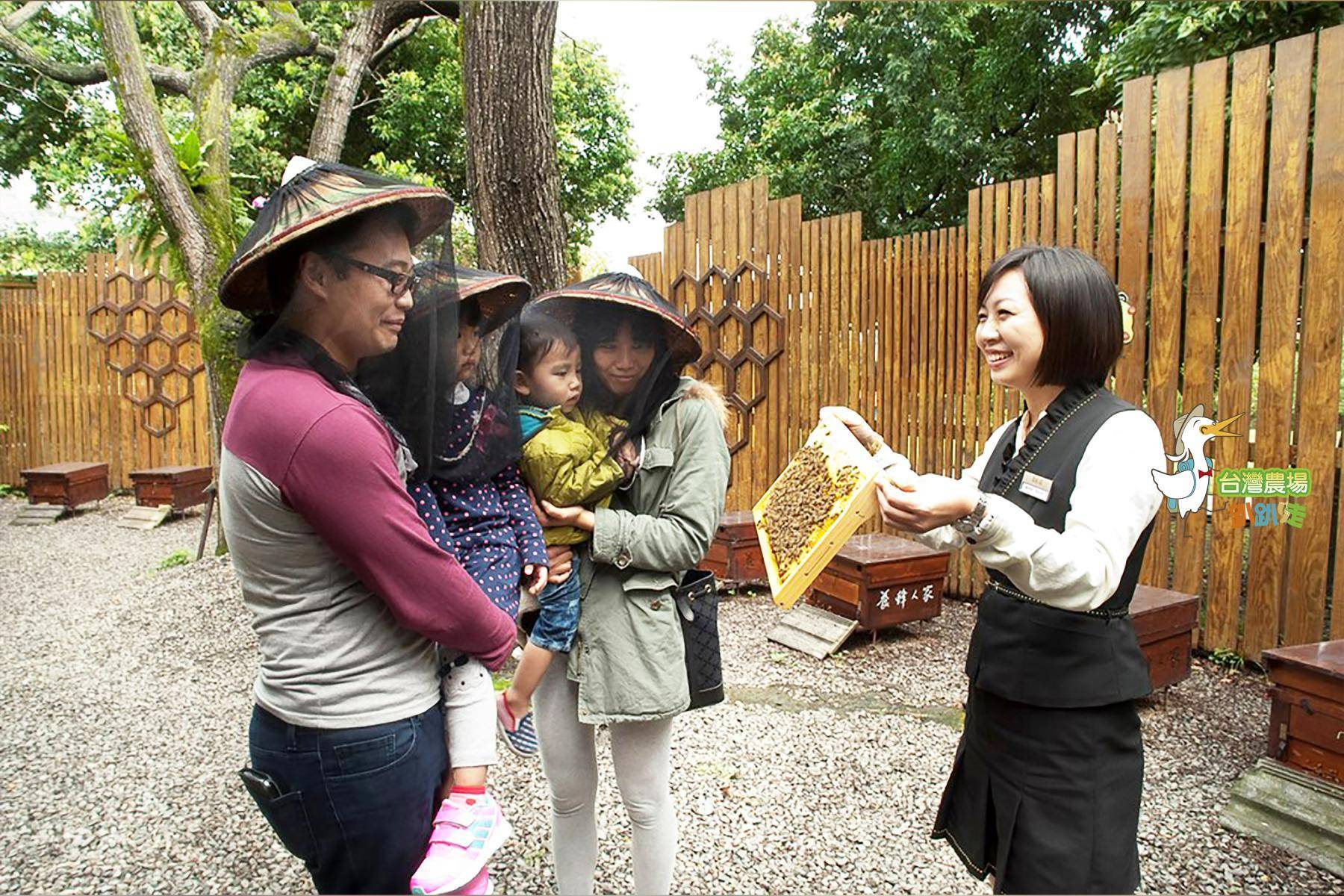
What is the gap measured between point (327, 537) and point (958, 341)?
552cm

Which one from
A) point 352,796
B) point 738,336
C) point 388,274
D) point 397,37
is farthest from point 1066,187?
point 397,37

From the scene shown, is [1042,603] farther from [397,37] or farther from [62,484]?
[62,484]

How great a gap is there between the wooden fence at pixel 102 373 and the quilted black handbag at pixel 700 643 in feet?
35.7

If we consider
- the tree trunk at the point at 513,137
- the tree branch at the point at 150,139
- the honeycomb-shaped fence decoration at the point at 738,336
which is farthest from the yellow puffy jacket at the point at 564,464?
the honeycomb-shaped fence decoration at the point at 738,336

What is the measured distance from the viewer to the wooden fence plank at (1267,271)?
435 centimetres

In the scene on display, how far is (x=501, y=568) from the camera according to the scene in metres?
1.80

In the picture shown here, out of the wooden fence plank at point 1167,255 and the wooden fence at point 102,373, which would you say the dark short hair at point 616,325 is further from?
the wooden fence at point 102,373

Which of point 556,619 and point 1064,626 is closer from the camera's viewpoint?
point 1064,626

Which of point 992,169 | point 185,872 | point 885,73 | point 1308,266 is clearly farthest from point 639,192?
point 185,872

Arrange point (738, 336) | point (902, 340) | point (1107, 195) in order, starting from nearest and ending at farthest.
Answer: point (1107, 195)
point (902, 340)
point (738, 336)

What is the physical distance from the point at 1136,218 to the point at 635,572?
178 inches

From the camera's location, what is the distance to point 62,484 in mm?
10203

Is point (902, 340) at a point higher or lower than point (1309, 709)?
higher

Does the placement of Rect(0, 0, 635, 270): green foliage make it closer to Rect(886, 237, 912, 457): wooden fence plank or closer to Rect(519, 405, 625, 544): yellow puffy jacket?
Rect(886, 237, 912, 457): wooden fence plank
